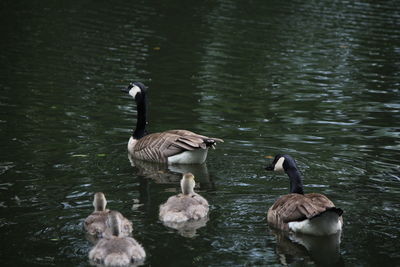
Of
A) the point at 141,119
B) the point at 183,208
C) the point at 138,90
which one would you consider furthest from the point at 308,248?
the point at 138,90

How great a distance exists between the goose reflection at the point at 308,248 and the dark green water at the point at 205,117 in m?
0.04

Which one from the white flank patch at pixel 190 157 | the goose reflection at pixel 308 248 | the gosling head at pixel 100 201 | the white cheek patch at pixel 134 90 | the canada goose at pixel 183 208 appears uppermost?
the white cheek patch at pixel 134 90

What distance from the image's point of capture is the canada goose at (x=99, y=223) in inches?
349

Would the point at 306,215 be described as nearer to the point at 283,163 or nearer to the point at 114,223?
the point at 283,163

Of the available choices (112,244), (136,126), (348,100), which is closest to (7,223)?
(112,244)

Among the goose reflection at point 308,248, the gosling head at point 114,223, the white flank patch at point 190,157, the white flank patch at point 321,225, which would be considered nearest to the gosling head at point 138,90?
the white flank patch at point 190,157

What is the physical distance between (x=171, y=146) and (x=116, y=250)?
16.8 feet

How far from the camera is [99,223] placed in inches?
351

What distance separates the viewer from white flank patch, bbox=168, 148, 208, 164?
12.7m

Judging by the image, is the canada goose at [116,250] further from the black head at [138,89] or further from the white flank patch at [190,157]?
the black head at [138,89]

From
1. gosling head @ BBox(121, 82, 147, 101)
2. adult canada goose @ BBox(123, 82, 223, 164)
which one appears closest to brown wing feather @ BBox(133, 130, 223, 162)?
adult canada goose @ BBox(123, 82, 223, 164)

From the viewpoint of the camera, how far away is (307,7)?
29.9 meters

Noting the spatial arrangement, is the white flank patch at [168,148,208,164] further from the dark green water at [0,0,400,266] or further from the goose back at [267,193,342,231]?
the goose back at [267,193,342,231]

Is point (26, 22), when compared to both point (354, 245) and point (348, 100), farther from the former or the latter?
point (354, 245)
